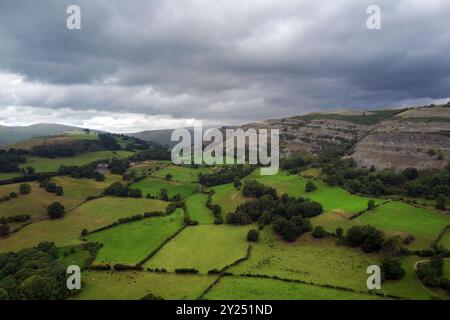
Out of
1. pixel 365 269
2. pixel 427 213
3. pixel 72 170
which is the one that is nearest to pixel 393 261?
pixel 365 269

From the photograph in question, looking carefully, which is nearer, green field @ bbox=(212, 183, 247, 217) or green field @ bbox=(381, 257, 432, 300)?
green field @ bbox=(381, 257, 432, 300)

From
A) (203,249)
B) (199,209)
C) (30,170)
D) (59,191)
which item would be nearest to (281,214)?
(203,249)

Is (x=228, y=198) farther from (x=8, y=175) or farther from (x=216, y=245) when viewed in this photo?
(x=8, y=175)

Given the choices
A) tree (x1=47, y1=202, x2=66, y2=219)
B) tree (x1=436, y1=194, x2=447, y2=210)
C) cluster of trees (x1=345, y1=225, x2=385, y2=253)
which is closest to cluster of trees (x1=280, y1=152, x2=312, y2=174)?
tree (x1=436, y1=194, x2=447, y2=210)

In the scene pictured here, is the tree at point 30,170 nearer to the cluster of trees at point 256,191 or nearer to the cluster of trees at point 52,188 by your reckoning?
the cluster of trees at point 52,188

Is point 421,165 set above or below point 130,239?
above

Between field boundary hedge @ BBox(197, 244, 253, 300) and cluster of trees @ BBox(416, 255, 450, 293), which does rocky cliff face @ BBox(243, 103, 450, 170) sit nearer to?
cluster of trees @ BBox(416, 255, 450, 293)

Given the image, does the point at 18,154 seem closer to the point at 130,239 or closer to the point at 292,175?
the point at 130,239
